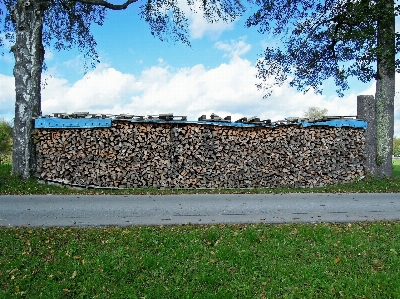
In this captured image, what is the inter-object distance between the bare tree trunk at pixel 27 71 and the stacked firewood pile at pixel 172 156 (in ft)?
1.67

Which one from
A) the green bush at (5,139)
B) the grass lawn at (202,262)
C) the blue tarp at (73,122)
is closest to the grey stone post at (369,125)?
the grass lawn at (202,262)

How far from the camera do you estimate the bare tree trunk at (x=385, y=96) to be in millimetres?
14250

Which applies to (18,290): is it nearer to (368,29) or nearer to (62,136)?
(62,136)

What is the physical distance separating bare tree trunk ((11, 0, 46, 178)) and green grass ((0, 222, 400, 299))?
19.5ft

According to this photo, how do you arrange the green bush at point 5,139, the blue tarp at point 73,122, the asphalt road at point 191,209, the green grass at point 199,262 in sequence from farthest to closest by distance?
the green bush at point 5,139 → the blue tarp at point 73,122 → the asphalt road at point 191,209 → the green grass at point 199,262

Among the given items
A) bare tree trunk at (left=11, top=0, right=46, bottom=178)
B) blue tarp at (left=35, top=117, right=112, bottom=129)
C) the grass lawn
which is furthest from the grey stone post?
bare tree trunk at (left=11, top=0, right=46, bottom=178)

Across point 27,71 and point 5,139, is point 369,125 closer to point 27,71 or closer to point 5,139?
point 27,71

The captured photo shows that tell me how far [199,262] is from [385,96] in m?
11.7

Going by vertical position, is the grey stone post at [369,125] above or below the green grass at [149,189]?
above

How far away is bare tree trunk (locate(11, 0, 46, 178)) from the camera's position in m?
12.4

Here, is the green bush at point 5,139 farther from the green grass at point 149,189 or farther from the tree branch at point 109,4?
the tree branch at point 109,4

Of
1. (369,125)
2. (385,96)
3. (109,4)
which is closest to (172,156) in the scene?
(109,4)

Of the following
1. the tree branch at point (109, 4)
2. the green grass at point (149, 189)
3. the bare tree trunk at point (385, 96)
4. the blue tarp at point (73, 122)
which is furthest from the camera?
the bare tree trunk at point (385, 96)

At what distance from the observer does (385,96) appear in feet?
47.4
